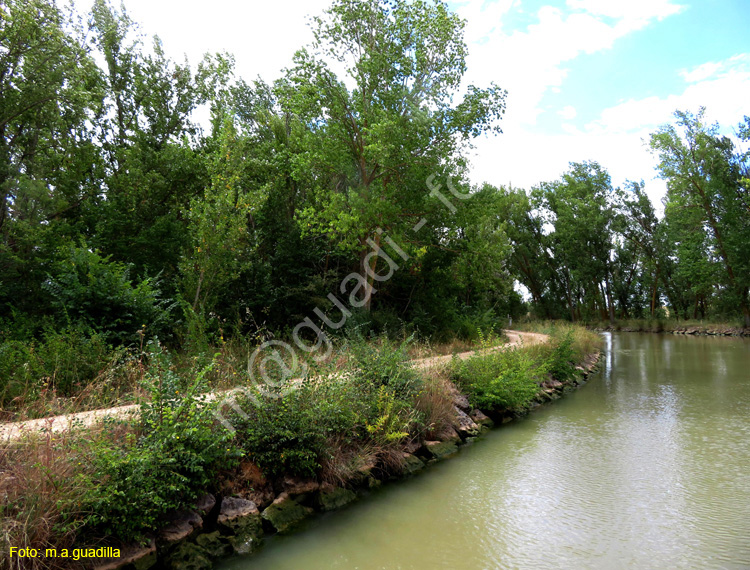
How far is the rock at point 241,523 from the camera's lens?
4449 mm

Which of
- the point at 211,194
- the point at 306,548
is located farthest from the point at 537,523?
the point at 211,194

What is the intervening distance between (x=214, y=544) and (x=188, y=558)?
29cm

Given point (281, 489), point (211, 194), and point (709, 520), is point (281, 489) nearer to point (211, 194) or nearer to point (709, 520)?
point (709, 520)

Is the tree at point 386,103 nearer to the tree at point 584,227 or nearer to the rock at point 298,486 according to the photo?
the rock at point 298,486

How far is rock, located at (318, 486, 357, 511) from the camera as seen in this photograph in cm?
536

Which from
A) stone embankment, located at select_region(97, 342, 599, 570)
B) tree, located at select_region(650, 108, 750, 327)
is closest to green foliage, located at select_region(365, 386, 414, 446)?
stone embankment, located at select_region(97, 342, 599, 570)

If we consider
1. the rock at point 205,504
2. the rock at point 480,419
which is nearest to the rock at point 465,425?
the rock at point 480,419

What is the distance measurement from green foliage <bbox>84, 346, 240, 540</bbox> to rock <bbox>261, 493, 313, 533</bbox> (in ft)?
2.44

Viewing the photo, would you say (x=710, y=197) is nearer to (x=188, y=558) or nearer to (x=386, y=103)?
(x=386, y=103)

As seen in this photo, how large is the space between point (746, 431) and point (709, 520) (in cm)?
460

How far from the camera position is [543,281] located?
149 feet

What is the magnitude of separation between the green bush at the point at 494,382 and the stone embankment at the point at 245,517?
2754 millimetres

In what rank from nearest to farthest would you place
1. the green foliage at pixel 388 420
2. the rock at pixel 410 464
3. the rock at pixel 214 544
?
the rock at pixel 214 544 < the green foliage at pixel 388 420 < the rock at pixel 410 464

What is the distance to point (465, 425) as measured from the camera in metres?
8.52
